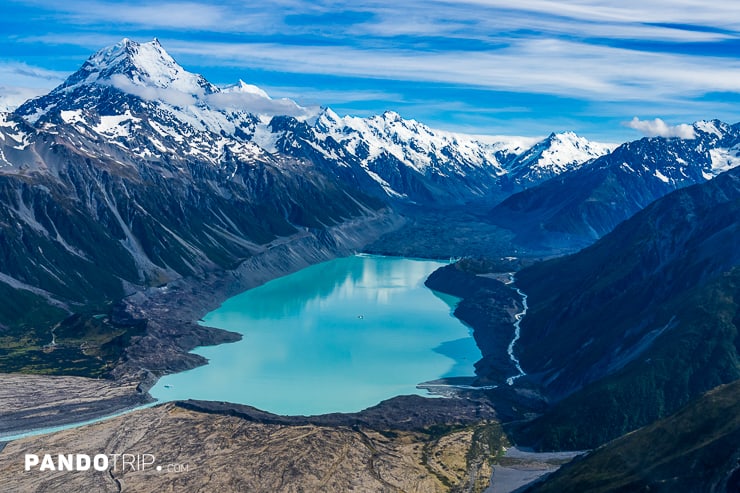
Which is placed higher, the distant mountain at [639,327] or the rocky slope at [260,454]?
the distant mountain at [639,327]

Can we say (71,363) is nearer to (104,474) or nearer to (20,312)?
(20,312)

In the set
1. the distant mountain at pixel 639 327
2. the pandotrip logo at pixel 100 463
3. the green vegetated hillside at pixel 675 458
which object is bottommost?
the green vegetated hillside at pixel 675 458

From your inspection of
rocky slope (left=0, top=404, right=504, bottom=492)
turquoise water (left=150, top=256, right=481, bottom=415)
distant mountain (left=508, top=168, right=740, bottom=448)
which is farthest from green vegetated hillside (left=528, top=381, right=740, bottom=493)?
turquoise water (left=150, top=256, right=481, bottom=415)

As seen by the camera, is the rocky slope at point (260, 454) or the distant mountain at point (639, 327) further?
the distant mountain at point (639, 327)

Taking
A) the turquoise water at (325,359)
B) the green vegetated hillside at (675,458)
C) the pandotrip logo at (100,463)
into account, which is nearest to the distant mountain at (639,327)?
the turquoise water at (325,359)

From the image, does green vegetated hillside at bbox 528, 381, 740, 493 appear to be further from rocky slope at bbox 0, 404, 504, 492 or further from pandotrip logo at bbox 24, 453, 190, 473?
pandotrip logo at bbox 24, 453, 190, 473

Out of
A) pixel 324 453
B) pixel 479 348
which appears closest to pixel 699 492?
pixel 324 453

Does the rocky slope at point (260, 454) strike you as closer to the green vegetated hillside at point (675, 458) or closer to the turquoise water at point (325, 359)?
the turquoise water at point (325, 359)

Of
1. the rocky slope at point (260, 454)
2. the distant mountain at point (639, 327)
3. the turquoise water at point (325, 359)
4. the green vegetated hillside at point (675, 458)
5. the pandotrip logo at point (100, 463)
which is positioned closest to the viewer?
the green vegetated hillside at point (675, 458)
